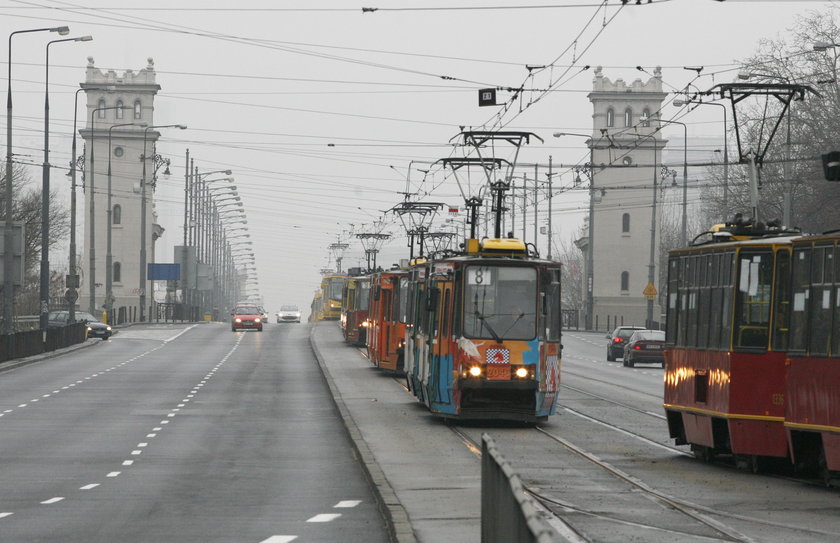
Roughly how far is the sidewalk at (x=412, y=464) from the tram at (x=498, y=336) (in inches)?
35.9

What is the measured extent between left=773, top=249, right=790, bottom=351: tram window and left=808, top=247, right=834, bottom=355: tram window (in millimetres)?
838

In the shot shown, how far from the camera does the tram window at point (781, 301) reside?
1853 centimetres

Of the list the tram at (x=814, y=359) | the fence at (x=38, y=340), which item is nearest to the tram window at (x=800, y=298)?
the tram at (x=814, y=359)

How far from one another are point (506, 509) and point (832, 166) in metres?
10.2

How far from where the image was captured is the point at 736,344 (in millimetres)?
19031

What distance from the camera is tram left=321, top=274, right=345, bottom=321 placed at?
303 feet

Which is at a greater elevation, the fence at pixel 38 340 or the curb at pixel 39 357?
the fence at pixel 38 340

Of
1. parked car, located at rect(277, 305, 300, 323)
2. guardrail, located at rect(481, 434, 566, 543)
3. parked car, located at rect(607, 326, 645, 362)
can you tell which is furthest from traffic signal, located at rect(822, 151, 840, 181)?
parked car, located at rect(277, 305, 300, 323)

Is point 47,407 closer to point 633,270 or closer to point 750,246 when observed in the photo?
point 750,246

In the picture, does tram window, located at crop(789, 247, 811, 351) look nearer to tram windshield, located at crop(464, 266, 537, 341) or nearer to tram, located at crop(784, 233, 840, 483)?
tram, located at crop(784, 233, 840, 483)

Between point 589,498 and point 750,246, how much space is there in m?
4.46

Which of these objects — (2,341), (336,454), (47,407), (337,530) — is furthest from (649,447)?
(2,341)

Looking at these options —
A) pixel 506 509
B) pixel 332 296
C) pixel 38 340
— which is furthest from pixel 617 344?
pixel 506 509

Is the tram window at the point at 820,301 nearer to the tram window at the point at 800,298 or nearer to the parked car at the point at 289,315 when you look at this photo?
the tram window at the point at 800,298
